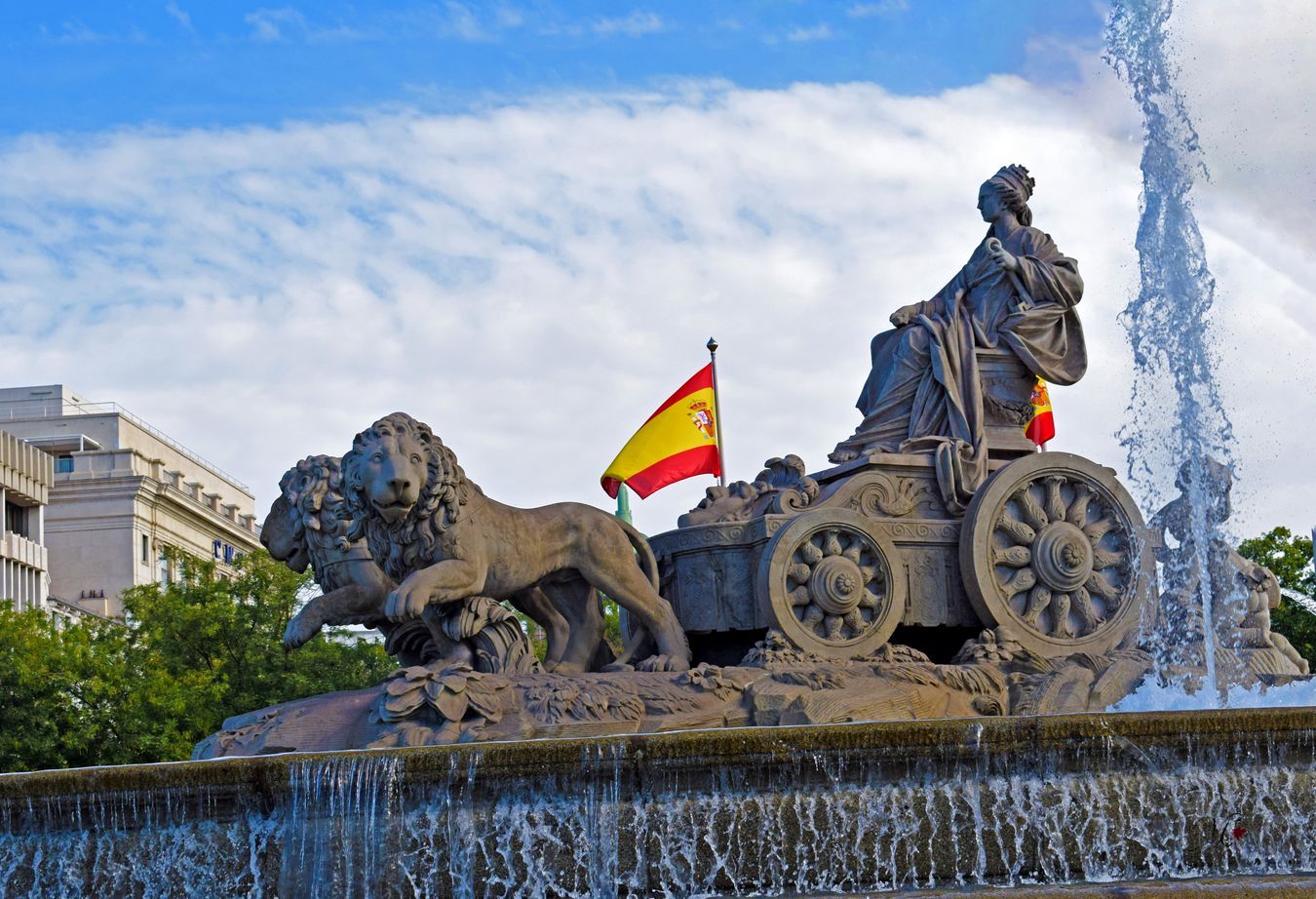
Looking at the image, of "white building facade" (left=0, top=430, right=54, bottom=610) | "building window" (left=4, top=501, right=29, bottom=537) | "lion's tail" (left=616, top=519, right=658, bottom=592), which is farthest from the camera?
"building window" (left=4, top=501, right=29, bottom=537)

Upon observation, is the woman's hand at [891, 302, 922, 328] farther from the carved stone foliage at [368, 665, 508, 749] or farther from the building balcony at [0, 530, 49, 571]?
the building balcony at [0, 530, 49, 571]

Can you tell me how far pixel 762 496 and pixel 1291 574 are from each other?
26.4 m

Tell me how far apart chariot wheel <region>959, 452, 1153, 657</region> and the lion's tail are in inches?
89.6

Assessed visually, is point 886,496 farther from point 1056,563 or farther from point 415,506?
point 415,506

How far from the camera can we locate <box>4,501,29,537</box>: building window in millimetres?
66938

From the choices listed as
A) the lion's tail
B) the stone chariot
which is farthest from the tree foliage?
the stone chariot

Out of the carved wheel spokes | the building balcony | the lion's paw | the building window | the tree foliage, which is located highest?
the building window

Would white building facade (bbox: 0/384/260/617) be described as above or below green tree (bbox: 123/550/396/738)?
above

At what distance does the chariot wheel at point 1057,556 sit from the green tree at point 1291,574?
22.4 meters

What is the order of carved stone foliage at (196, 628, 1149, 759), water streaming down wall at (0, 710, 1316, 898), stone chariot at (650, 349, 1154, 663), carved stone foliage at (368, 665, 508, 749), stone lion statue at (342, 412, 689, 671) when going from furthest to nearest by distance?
stone chariot at (650, 349, 1154, 663), stone lion statue at (342, 412, 689, 671), carved stone foliage at (196, 628, 1149, 759), carved stone foliage at (368, 665, 508, 749), water streaming down wall at (0, 710, 1316, 898)

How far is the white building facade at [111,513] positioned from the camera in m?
75.2

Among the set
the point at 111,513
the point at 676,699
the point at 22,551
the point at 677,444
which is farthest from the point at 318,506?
the point at 111,513

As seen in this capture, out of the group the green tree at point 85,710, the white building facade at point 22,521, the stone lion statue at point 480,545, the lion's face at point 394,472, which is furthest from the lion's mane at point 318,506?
the white building facade at point 22,521

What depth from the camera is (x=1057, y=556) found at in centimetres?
1470
